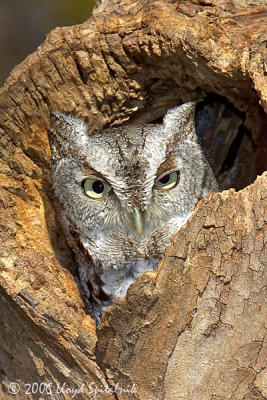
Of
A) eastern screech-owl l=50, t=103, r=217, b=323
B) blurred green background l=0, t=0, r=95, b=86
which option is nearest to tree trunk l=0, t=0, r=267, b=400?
eastern screech-owl l=50, t=103, r=217, b=323

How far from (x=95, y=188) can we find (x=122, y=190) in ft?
0.65

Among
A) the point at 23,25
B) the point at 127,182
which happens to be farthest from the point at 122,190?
the point at 23,25

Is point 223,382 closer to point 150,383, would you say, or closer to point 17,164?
point 150,383

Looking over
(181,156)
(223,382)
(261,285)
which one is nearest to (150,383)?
(223,382)

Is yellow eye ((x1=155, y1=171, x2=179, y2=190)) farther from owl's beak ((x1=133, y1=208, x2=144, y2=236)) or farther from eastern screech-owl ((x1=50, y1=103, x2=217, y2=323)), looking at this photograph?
owl's beak ((x1=133, y1=208, x2=144, y2=236))

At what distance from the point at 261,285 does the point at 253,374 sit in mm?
342

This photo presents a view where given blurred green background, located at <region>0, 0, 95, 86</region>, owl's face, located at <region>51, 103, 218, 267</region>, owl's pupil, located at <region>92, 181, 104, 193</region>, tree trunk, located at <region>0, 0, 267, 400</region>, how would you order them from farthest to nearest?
blurred green background, located at <region>0, 0, 95, 86</region>
owl's pupil, located at <region>92, 181, 104, 193</region>
owl's face, located at <region>51, 103, 218, 267</region>
tree trunk, located at <region>0, 0, 267, 400</region>

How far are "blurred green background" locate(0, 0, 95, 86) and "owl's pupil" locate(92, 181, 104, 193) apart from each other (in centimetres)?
276

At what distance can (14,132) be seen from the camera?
10.1 feet

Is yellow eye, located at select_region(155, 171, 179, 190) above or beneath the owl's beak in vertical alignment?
above

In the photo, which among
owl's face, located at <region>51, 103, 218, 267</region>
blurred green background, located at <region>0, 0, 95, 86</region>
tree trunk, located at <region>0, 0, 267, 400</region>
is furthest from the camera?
blurred green background, located at <region>0, 0, 95, 86</region>

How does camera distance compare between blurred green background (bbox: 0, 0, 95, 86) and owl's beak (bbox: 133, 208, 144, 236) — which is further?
blurred green background (bbox: 0, 0, 95, 86)

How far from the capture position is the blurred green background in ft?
17.5

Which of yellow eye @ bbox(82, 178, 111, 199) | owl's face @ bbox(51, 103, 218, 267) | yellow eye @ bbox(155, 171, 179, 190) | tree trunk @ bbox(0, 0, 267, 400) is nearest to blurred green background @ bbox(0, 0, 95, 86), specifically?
tree trunk @ bbox(0, 0, 267, 400)
